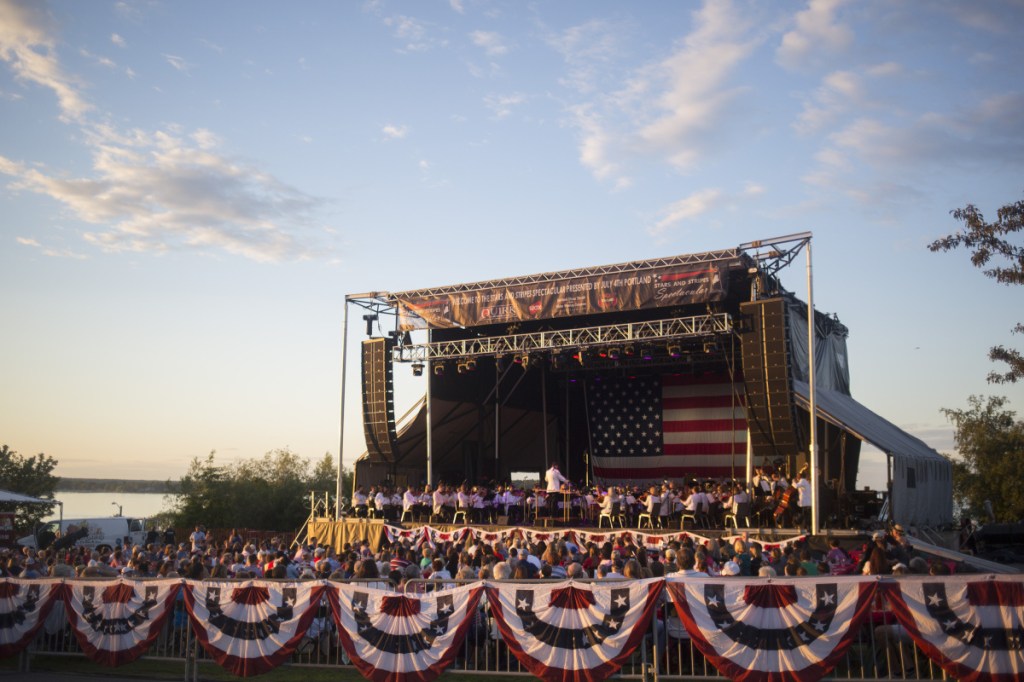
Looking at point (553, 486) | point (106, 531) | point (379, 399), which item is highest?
point (379, 399)

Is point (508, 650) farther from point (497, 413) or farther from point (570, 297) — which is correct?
point (497, 413)

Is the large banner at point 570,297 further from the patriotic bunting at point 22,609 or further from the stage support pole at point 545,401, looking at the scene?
the patriotic bunting at point 22,609

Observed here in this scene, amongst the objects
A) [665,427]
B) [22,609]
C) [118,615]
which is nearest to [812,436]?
[665,427]

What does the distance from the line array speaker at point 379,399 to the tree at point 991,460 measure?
2519 cm

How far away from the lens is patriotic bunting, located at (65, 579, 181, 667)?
9625mm

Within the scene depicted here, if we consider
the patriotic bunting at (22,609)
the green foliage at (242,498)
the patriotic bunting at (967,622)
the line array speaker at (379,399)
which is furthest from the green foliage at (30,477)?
the patriotic bunting at (967,622)

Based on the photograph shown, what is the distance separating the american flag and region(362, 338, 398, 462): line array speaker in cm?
725

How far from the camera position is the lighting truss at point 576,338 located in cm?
2075

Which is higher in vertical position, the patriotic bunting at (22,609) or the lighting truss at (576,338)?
the lighting truss at (576,338)

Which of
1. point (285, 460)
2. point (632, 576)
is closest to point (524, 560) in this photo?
point (632, 576)

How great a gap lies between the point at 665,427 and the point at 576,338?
19.4 ft

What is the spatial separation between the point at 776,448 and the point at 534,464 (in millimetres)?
12258

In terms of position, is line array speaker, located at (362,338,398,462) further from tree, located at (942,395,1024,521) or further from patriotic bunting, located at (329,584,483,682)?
tree, located at (942,395,1024,521)

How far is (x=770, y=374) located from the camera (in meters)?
18.9
